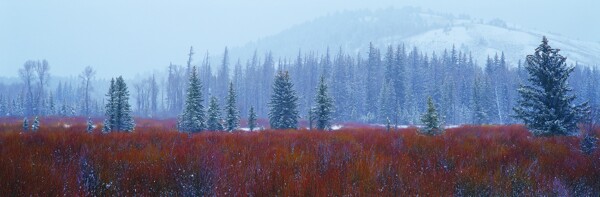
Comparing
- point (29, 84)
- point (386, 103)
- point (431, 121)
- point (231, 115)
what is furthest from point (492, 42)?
point (29, 84)

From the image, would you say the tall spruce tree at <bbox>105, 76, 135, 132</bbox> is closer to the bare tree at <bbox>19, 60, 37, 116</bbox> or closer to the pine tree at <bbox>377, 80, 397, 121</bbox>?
the pine tree at <bbox>377, 80, 397, 121</bbox>

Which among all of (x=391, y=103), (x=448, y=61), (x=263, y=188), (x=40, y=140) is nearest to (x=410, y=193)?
(x=263, y=188)

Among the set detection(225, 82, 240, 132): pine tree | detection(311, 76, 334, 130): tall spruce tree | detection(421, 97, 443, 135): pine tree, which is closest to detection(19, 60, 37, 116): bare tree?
detection(225, 82, 240, 132): pine tree

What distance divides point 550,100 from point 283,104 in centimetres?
1794

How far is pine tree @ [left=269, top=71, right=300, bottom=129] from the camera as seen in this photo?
1078 inches

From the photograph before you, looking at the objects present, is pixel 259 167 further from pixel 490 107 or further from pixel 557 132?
pixel 490 107

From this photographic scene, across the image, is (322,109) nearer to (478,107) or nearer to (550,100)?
(550,100)

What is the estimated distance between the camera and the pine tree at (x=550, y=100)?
43.4 ft

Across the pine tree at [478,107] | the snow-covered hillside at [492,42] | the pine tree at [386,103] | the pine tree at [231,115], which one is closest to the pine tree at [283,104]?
the pine tree at [231,115]

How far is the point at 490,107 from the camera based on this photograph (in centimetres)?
5834

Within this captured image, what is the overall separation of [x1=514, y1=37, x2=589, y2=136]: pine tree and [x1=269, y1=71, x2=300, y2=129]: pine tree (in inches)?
652

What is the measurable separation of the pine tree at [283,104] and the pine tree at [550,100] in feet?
54.4

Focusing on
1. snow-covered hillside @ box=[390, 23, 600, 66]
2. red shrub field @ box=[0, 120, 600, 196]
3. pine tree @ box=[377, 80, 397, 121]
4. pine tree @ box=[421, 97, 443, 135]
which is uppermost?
snow-covered hillside @ box=[390, 23, 600, 66]

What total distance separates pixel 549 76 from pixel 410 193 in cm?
1291
